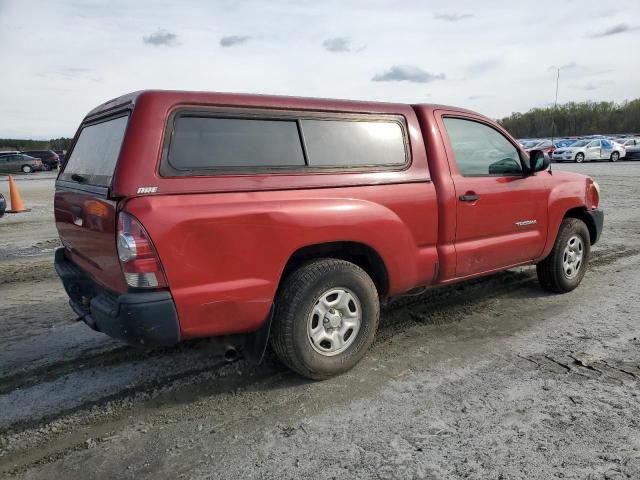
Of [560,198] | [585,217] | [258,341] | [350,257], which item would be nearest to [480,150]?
[560,198]

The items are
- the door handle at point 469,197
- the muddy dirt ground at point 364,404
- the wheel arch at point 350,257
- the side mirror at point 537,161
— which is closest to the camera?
the muddy dirt ground at point 364,404

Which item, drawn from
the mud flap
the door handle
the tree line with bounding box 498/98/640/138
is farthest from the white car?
the tree line with bounding box 498/98/640/138

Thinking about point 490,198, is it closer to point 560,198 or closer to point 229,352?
point 560,198

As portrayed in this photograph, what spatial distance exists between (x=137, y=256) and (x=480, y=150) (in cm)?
296

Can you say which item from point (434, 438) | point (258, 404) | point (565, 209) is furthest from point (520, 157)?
point (258, 404)

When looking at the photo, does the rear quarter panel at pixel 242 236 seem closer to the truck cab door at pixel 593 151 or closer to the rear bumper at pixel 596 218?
the rear bumper at pixel 596 218

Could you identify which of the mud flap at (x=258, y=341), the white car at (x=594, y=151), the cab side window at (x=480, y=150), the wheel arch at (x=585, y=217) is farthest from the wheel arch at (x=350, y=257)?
the white car at (x=594, y=151)

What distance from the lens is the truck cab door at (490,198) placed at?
399cm

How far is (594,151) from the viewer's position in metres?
29.6

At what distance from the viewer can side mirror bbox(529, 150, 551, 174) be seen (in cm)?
446

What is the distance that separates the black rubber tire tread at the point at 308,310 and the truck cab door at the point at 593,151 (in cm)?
3089

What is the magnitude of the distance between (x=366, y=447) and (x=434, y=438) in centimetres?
38

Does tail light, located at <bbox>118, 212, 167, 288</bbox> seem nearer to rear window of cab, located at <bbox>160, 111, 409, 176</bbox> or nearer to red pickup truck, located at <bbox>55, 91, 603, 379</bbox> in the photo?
red pickup truck, located at <bbox>55, 91, 603, 379</bbox>

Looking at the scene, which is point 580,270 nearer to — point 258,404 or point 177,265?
point 258,404
